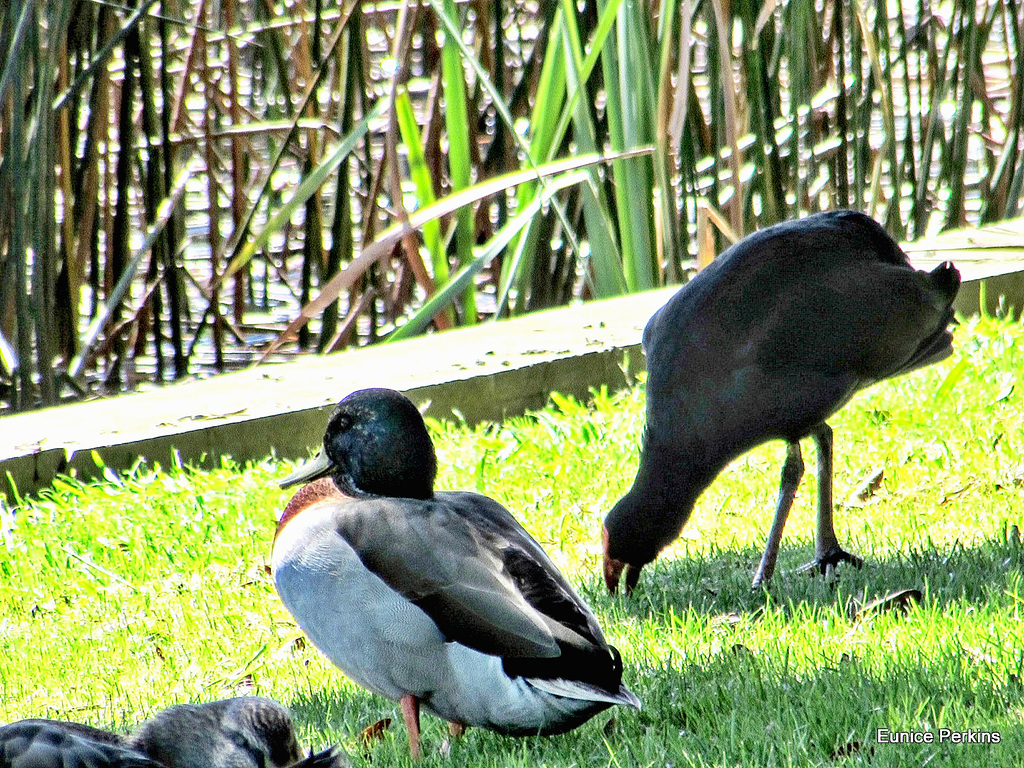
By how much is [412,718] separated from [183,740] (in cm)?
63

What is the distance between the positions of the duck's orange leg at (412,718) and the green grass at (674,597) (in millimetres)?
36

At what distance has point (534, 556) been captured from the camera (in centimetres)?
328

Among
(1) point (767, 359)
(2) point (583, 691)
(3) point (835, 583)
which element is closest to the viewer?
(2) point (583, 691)

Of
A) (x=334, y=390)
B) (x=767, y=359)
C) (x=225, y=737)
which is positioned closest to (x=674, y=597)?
(x=767, y=359)

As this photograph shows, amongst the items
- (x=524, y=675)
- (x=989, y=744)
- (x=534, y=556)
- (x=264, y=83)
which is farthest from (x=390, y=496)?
(x=264, y=83)

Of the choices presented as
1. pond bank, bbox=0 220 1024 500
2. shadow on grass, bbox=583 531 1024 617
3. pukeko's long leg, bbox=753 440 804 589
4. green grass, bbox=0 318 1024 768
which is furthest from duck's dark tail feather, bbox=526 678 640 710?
pond bank, bbox=0 220 1024 500

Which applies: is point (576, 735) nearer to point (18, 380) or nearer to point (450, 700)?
point (450, 700)

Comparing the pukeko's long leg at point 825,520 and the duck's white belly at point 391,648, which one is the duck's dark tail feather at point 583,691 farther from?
the pukeko's long leg at point 825,520

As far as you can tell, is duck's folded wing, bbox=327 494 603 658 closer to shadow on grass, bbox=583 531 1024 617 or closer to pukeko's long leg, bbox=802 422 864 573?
shadow on grass, bbox=583 531 1024 617

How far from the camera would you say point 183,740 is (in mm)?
2684

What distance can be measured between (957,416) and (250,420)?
2.37m

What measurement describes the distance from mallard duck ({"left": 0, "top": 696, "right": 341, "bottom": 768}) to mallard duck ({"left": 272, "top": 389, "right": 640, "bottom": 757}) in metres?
0.49

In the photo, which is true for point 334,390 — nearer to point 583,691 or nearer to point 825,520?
point 825,520

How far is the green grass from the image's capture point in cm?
309
